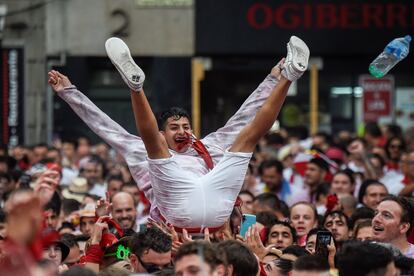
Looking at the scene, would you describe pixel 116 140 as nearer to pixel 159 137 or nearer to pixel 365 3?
pixel 159 137

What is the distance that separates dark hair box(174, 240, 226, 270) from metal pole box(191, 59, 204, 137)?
64.3ft

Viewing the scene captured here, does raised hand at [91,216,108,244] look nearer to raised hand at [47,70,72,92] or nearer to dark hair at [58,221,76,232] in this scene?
raised hand at [47,70,72,92]

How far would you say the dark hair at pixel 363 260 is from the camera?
8797mm

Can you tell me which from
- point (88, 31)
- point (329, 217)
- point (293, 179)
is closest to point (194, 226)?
point (329, 217)

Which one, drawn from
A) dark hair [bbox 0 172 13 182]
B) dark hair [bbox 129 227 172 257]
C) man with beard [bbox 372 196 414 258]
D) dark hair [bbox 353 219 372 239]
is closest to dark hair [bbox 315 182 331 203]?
dark hair [bbox 0 172 13 182]

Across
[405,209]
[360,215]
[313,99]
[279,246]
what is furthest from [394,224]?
[313,99]

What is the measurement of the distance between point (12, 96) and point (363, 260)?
63.8ft

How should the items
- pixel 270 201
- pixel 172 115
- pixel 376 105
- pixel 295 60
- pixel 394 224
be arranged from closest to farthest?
pixel 295 60, pixel 172 115, pixel 394 224, pixel 270 201, pixel 376 105

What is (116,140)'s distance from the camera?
455 inches

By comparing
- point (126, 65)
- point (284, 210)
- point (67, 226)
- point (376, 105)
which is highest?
point (126, 65)

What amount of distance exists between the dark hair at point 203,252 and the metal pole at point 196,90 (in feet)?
64.3

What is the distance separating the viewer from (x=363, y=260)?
8.83 metres

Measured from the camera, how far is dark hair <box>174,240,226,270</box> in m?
8.48

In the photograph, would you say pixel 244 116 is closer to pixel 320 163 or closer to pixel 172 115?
pixel 172 115
